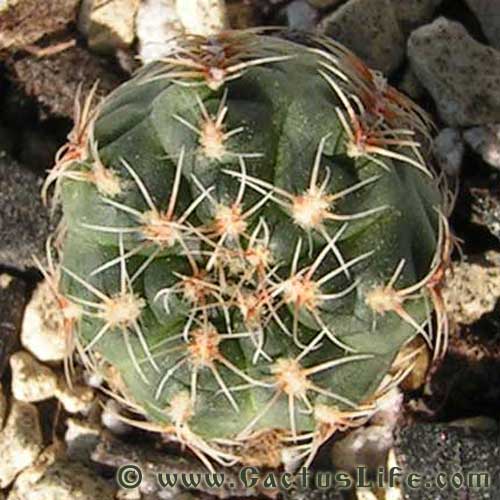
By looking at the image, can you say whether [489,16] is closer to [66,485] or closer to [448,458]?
[448,458]

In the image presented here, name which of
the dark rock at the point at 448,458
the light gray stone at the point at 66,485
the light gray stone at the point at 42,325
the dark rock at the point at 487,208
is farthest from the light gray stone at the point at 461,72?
the light gray stone at the point at 66,485

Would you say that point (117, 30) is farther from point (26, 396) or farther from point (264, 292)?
point (264, 292)

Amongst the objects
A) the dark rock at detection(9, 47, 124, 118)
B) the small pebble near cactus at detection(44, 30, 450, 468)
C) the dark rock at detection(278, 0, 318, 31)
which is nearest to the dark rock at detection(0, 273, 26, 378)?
the dark rock at detection(9, 47, 124, 118)

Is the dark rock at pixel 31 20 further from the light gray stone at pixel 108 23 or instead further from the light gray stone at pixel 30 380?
the light gray stone at pixel 30 380

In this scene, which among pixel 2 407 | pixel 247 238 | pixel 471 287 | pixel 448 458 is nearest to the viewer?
pixel 247 238

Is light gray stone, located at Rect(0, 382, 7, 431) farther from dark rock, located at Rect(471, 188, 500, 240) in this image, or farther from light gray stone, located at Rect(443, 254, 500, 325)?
dark rock, located at Rect(471, 188, 500, 240)

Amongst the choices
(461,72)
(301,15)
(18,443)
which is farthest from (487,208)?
(18,443)

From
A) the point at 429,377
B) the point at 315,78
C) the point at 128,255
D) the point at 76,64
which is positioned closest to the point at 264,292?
the point at 128,255
